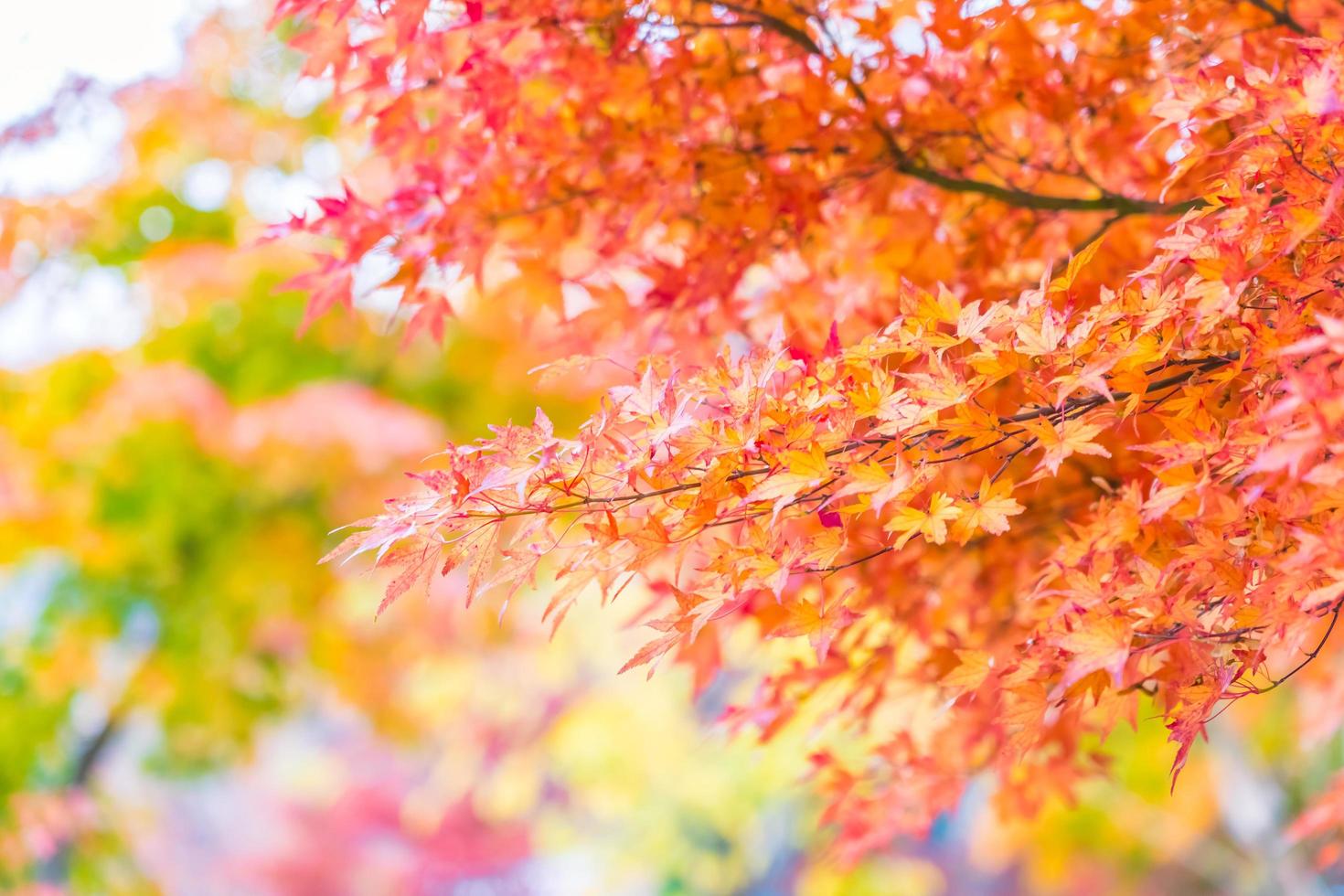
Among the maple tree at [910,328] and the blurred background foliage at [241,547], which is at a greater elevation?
the maple tree at [910,328]

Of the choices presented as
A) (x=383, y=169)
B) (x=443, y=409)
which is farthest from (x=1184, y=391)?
(x=443, y=409)

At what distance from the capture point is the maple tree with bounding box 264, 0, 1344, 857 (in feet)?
3.48

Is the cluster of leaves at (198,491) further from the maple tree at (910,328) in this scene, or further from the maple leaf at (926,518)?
the maple leaf at (926,518)

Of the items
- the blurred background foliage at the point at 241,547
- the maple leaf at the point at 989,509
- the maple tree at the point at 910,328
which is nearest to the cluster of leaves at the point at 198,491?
the blurred background foliage at the point at 241,547

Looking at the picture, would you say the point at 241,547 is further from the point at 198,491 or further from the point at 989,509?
the point at 989,509

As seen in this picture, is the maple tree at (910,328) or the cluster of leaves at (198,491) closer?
the maple tree at (910,328)

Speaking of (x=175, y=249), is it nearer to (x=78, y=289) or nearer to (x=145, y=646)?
(x=78, y=289)

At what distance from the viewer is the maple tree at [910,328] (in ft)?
3.48

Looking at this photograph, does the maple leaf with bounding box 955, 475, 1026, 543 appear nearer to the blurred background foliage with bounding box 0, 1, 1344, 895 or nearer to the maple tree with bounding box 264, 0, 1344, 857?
the maple tree with bounding box 264, 0, 1344, 857

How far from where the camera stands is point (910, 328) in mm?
1098

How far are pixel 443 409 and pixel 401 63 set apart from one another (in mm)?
3591

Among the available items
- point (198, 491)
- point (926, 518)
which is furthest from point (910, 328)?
point (198, 491)

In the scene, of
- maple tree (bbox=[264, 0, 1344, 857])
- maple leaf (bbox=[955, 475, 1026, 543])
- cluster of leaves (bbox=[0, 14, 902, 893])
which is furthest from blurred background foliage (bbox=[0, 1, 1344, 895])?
maple leaf (bbox=[955, 475, 1026, 543])

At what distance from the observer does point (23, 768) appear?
4562mm
